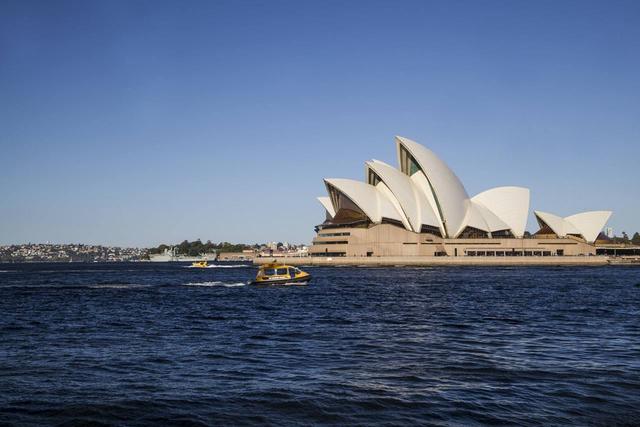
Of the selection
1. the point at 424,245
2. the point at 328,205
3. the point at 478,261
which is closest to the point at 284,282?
the point at 424,245

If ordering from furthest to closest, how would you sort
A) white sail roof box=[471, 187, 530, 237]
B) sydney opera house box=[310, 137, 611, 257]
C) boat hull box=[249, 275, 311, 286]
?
white sail roof box=[471, 187, 530, 237] < sydney opera house box=[310, 137, 611, 257] < boat hull box=[249, 275, 311, 286]

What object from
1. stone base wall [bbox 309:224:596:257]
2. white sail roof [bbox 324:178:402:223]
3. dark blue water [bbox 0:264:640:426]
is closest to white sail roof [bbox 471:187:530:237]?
stone base wall [bbox 309:224:596:257]

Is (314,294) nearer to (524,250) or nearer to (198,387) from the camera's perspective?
(198,387)

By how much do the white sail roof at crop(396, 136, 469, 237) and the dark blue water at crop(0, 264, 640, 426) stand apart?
74.3 metres

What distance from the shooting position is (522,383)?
13.2 metres

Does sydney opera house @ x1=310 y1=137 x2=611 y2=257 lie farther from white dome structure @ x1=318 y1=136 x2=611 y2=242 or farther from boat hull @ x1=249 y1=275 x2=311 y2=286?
boat hull @ x1=249 y1=275 x2=311 y2=286

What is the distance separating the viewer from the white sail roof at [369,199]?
108 metres

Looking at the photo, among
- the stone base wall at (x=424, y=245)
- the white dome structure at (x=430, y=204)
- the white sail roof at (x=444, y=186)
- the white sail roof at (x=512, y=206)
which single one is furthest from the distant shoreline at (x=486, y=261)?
the white sail roof at (x=512, y=206)

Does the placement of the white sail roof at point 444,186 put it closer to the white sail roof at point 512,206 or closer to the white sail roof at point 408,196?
the white sail roof at point 408,196

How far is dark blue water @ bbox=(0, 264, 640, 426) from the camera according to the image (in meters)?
11.2

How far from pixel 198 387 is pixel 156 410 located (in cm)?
179

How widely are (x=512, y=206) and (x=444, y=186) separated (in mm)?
17950

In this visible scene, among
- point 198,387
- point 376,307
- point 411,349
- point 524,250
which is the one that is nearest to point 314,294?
point 376,307

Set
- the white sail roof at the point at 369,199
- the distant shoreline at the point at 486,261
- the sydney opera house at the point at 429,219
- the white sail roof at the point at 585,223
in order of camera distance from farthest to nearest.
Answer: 1. the white sail roof at the point at 585,223
2. the white sail roof at the point at 369,199
3. the distant shoreline at the point at 486,261
4. the sydney opera house at the point at 429,219
